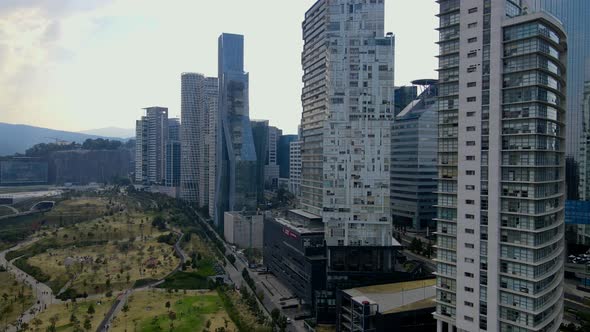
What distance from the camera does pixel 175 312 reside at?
34156 mm

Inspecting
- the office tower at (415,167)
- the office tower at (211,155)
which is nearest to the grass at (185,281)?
the office tower at (211,155)

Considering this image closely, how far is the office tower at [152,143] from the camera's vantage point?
115 metres

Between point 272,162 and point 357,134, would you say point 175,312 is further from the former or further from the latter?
point 272,162

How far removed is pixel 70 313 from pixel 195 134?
65896 mm

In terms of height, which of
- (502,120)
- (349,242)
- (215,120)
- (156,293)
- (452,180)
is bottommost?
(156,293)

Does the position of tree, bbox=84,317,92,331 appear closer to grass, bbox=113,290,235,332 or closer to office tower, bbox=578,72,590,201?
grass, bbox=113,290,235,332

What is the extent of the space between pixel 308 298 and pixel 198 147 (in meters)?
67.4

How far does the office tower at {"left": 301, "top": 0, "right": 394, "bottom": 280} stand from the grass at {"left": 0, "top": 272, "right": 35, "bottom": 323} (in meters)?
23.7

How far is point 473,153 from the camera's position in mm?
22516

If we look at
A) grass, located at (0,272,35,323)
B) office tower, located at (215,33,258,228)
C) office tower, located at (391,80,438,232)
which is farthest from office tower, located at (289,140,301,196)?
grass, located at (0,272,35,323)

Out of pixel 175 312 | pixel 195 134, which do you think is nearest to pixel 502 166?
pixel 175 312

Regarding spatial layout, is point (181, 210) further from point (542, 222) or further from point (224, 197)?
point (542, 222)

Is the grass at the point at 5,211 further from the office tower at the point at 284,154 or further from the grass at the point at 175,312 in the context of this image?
the office tower at the point at 284,154

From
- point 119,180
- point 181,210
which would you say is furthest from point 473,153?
point 119,180
